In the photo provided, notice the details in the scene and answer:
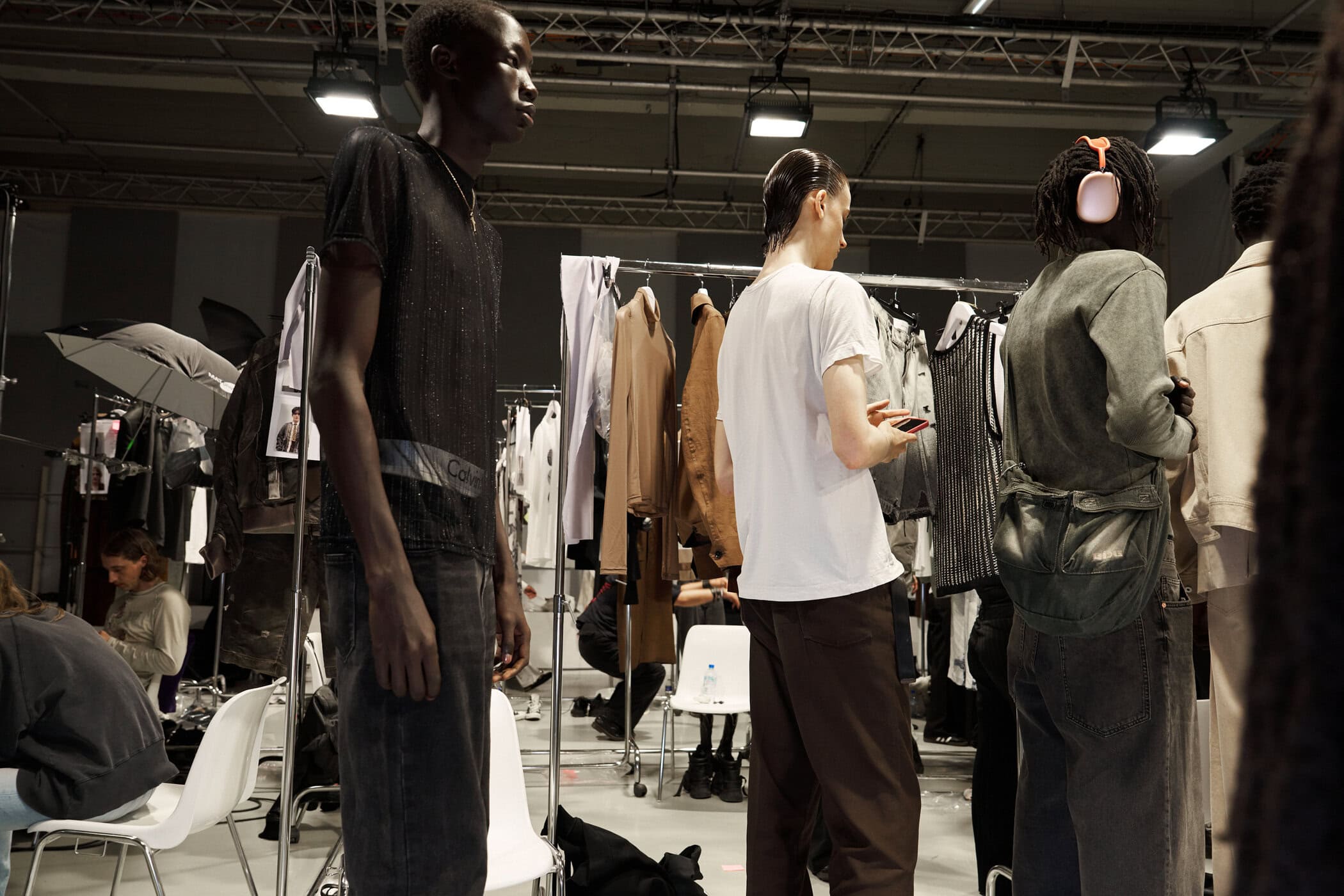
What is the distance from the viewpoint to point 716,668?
16.6ft

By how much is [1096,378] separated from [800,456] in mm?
560

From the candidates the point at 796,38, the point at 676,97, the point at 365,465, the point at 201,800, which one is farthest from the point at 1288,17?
the point at 365,465

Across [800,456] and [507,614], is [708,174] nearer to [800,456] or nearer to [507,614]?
[800,456]

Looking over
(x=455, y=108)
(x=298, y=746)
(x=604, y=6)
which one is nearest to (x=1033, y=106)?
(x=604, y=6)

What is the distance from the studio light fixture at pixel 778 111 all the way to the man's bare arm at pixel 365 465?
25.5 feet

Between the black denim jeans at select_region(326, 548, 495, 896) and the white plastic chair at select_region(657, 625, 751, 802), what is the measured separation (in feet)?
12.3

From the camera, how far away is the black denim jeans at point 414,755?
1122mm

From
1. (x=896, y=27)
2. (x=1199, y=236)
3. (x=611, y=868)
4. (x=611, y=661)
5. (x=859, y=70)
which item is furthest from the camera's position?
(x=1199, y=236)

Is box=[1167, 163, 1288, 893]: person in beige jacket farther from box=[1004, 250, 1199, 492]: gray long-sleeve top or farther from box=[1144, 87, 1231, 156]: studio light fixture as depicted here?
box=[1144, 87, 1231, 156]: studio light fixture

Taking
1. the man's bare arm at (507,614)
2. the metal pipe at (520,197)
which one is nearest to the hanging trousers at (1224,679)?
the man's bare arm at (507,614)

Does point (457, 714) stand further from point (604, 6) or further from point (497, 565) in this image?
point (604, 6)

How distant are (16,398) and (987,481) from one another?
11.9 meters

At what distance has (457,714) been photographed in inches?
45.7

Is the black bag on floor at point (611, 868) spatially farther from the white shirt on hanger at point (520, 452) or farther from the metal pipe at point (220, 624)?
the white shirt on hanger at point (520, 452)
